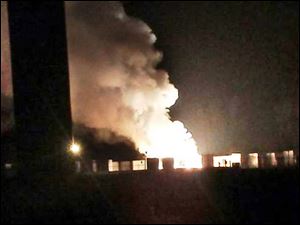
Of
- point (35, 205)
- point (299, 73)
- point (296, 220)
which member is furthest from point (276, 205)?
point (299, 73)

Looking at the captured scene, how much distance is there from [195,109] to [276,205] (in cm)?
1268

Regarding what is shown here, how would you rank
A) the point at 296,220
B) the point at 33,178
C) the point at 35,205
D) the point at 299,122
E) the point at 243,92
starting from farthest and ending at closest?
the point at 243,92 → the point at 299,122 → the point at 33,178 → the point at 35,205 → the point at 296,220

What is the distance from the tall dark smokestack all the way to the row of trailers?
5147 millimetres

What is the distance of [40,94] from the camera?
9.95 meters

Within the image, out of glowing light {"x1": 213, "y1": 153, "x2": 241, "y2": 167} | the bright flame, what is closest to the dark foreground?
glowing light {"x1": 213, "y1": 153, "x2": 241, "y2": 167}

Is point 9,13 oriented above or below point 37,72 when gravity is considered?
above

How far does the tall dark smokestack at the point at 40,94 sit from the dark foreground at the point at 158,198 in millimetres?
711

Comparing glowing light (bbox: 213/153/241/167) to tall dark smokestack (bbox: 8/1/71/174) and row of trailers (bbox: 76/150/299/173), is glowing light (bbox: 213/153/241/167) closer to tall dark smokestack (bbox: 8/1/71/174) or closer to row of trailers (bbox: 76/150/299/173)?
row of trailers (bbox: 76/150/299/173)

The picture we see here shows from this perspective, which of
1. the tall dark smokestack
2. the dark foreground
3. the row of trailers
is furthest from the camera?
the row of trailers

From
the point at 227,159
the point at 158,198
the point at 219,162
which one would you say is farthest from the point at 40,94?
the point at 227,159

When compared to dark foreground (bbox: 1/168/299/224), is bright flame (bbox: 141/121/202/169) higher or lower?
higher

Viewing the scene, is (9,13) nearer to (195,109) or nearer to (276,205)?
(276,205)

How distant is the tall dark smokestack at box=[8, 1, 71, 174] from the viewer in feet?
32.4

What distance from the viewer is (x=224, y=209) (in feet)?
27.9
